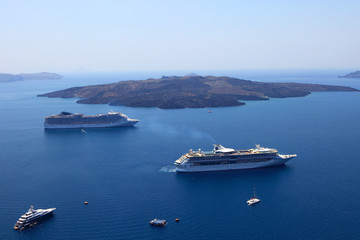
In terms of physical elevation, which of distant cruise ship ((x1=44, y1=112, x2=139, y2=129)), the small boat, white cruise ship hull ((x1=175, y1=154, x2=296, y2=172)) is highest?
distant cruise ship ((x1=44, y1=112, x2=139, y2=129))

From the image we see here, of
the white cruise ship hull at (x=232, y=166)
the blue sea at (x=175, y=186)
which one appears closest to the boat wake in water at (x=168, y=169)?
the blue sea at (x=175, y=186)

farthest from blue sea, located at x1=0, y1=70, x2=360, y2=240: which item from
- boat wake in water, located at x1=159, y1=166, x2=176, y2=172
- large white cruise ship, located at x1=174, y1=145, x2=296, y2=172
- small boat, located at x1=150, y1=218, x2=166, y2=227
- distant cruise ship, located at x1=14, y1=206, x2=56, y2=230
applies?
large white cruise ship, located at x1=174, y1=145, x2=296, y2=172

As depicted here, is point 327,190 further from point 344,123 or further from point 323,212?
point 344,123

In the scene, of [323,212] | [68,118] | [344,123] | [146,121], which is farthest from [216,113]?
[323,212]

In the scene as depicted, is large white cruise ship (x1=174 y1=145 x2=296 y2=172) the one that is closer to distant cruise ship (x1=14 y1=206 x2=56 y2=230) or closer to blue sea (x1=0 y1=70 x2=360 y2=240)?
blue sea (x1=0 y1=70 x2=360 y2=240)

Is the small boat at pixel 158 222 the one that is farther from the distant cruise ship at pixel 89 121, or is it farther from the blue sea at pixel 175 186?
the distant cruise ship at pixel 89 121

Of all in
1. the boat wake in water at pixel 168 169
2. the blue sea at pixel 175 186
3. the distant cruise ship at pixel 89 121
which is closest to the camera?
the blue sea at pixel 175 186

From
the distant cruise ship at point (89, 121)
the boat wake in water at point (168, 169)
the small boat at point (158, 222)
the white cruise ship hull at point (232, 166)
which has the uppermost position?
the distant cruise ship at point (89, 121)
